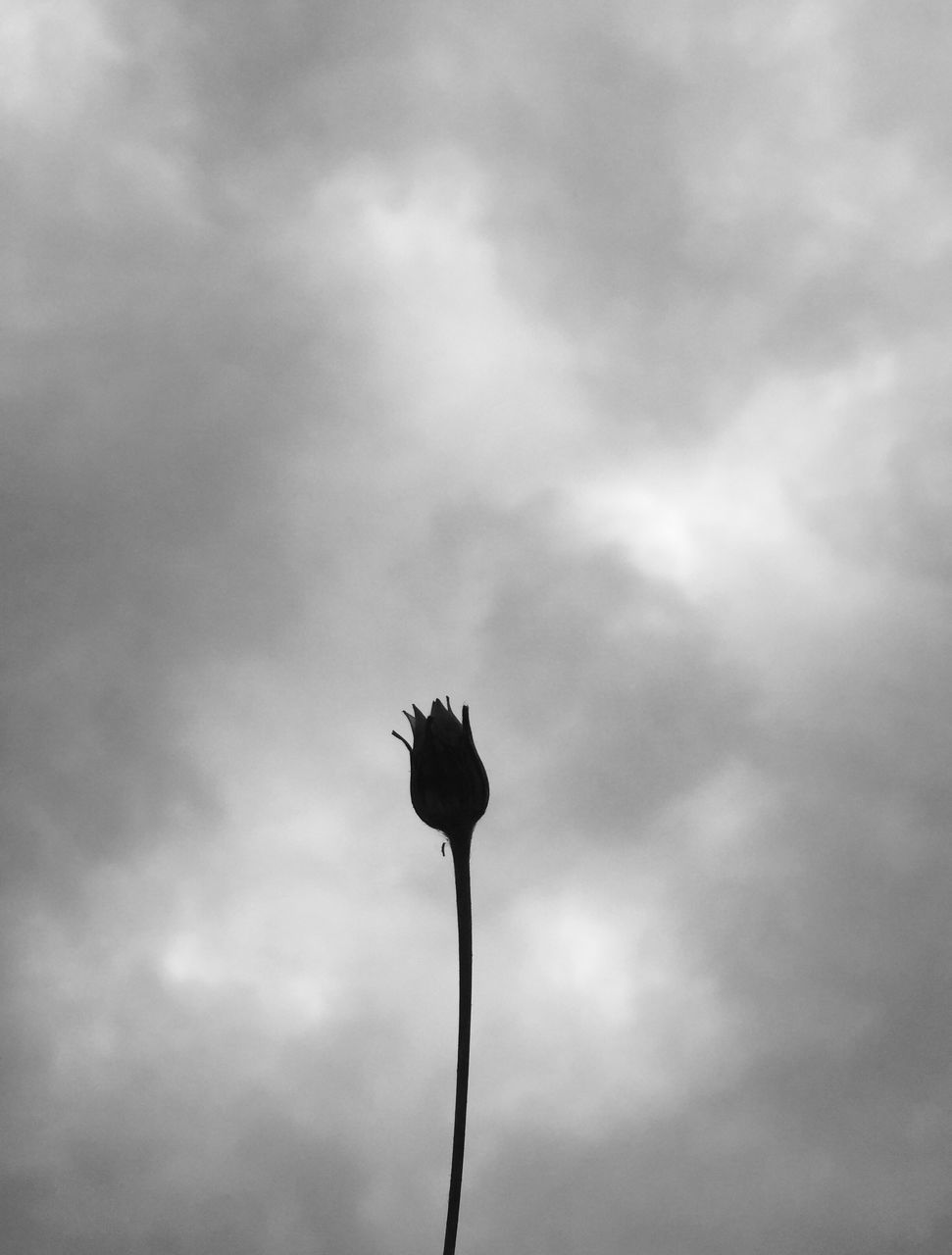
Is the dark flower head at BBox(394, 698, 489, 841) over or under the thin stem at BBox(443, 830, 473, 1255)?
over

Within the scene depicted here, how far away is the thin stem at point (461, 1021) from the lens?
14.2 feet

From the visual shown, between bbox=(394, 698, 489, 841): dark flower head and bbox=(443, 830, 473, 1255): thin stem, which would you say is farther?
bbox=(394, 698, 489, 841): dark flower head

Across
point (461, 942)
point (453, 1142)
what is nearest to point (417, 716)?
point (461, 942)

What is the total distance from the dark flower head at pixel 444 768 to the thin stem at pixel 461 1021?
1.05 feet

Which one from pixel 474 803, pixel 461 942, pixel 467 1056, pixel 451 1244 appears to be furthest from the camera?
pixel 474 803

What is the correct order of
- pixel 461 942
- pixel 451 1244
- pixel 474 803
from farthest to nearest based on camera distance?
1. pixel 474 803
2. pixel 461 942
3. pixel 451 1244

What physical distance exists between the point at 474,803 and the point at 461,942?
1546mm

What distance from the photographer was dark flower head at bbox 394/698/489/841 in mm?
6859

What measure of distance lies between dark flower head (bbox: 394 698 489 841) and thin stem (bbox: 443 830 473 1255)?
1.05 feet

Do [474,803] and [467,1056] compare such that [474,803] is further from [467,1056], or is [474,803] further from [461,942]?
[467,1056]

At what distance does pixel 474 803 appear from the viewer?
688cm

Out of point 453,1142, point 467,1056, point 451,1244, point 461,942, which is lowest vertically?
point 451,1244

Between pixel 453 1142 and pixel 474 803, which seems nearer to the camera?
pixel 453 1142

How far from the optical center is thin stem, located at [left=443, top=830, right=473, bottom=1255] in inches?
170
